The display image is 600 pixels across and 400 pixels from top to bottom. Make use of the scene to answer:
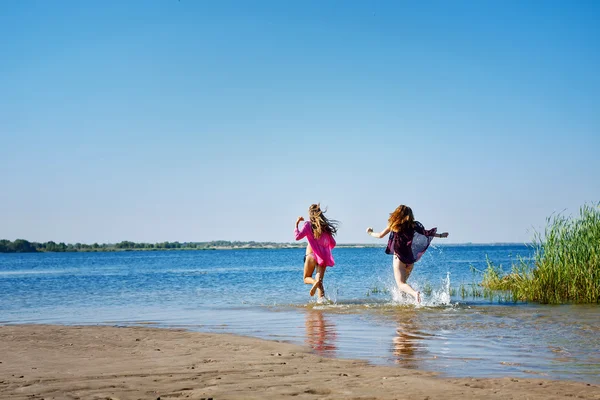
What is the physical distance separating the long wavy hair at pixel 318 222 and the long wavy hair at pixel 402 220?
4.75ft

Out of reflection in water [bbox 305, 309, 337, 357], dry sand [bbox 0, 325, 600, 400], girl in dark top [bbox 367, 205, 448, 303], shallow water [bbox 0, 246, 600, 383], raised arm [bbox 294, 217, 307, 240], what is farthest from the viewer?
raised arm [bbox 294, 217, 307, 240]

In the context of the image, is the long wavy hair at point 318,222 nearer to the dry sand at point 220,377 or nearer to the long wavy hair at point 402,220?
the long wavy hair at point 402,220

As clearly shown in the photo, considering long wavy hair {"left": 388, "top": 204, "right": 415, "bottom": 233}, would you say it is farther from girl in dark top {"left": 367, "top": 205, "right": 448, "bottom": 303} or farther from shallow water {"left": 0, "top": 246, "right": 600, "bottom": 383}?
shallow water {"left": 0, "top": 246, "right": 600, "bottom": 383}

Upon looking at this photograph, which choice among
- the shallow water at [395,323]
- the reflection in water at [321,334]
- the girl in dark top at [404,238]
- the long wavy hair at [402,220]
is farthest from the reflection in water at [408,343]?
the long wavy hair at [402,220]

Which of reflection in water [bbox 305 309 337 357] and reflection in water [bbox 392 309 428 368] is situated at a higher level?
reflection in water [bbox 392 309 428 368]

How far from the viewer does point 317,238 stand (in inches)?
571

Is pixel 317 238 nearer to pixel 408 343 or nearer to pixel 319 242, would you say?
pixel 319 242

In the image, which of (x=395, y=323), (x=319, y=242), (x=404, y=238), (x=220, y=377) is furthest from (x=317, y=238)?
(x=220, y=377)

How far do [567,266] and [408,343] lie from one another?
7.80 meters

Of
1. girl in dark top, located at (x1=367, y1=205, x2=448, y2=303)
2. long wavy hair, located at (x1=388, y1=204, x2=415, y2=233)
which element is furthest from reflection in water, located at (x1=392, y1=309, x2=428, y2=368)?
long wavy hair, located at (x1=388, y1=204, x2=415, y2=233)

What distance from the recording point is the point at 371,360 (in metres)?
7.44

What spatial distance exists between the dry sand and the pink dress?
18.7 ft

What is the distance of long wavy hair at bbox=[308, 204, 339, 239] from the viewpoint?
47.5 ft

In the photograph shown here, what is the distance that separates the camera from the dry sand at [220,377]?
5.49 metres
